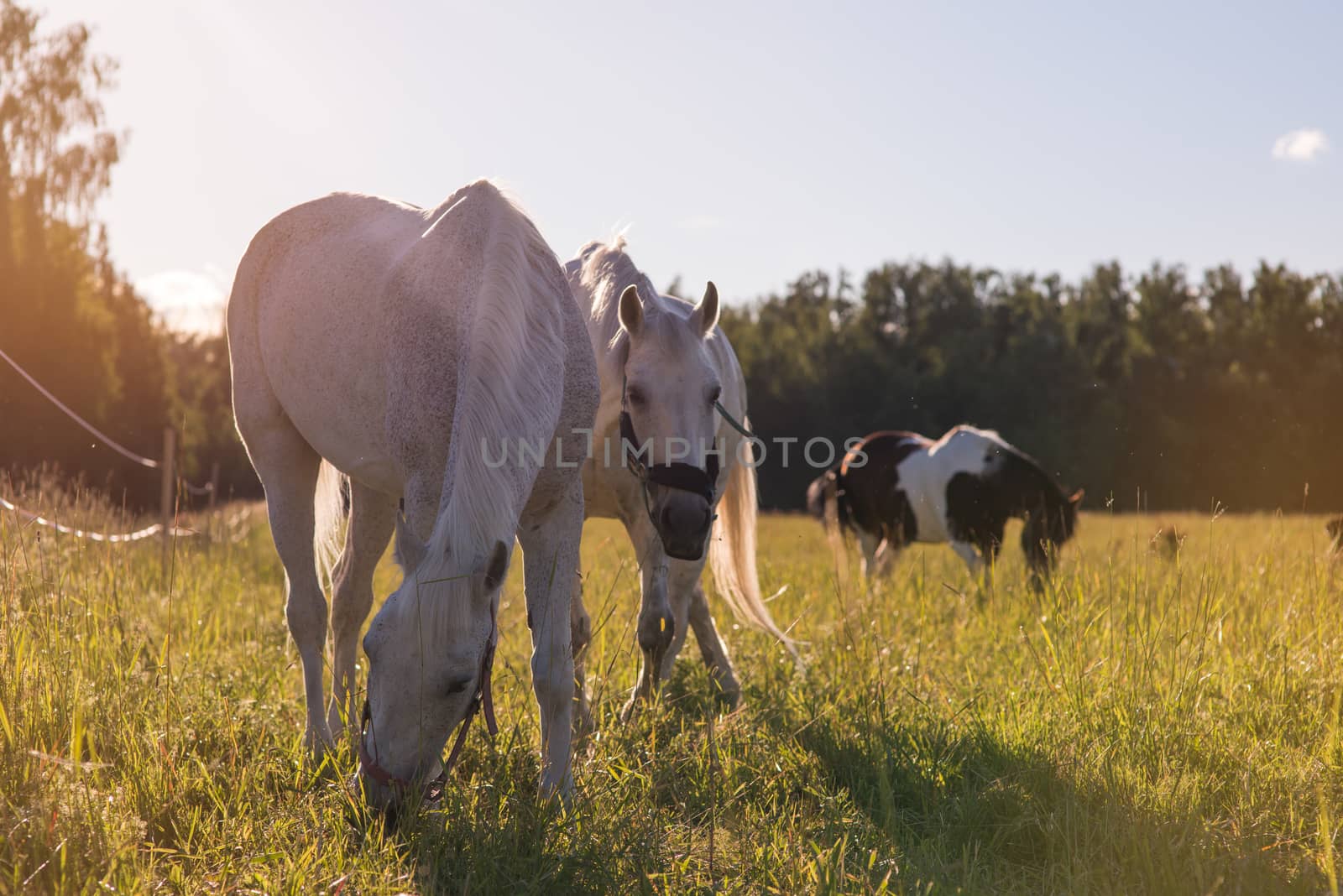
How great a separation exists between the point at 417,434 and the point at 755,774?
5.60 ft

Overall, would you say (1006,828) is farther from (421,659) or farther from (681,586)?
(681,586)

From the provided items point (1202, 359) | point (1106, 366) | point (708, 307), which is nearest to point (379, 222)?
point (708, 307)

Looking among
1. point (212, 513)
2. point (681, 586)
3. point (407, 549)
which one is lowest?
point (681, 586)

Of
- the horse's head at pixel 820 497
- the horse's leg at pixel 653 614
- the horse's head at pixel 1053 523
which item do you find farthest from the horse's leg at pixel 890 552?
the horse's leg at pixel 653 614

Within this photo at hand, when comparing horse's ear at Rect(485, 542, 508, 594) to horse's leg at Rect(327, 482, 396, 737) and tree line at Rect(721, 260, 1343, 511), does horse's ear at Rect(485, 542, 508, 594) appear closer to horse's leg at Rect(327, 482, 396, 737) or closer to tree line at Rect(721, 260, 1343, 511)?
horse's leg at Rect(327, 482, 396, 737)

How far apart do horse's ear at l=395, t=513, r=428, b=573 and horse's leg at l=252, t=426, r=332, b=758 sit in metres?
1.76

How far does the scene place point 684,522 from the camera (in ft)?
11.6

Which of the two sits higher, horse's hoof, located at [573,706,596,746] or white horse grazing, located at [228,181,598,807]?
white horse grazing, located at [228,181,598,807]

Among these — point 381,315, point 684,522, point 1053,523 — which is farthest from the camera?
point 1053,523

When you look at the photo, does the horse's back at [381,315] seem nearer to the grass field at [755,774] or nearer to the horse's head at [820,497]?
the grass field at [755,774]

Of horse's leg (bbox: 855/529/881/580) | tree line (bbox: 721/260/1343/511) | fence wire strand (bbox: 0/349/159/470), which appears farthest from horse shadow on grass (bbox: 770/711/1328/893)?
tree line (bbox: 721/260/1343/511)

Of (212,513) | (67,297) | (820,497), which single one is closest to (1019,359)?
(820,497)

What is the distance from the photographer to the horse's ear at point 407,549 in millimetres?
2354

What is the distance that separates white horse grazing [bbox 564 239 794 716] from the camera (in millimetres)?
3584
